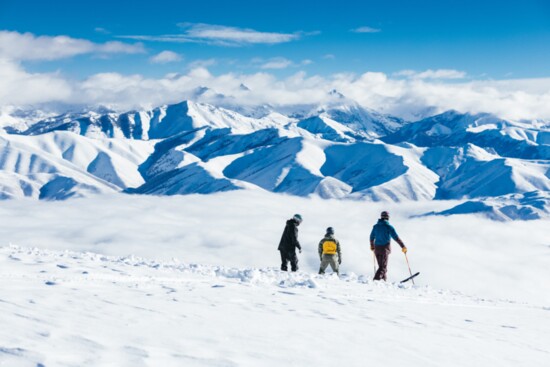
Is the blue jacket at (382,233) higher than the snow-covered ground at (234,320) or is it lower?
higher

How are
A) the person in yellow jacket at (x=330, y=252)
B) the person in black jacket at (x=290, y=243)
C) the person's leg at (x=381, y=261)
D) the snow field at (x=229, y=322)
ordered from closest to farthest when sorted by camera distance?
the snow field at (x=229, y=322)
the person's leg at (x=381, y=261)
the person in black jacket at (x=290, y=243)
the person in yellow jacket at (x=330, y=252)

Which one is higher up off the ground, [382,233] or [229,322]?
[382,233]

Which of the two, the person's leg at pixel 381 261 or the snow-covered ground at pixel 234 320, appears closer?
the snow-covered ground at pixel 234 320

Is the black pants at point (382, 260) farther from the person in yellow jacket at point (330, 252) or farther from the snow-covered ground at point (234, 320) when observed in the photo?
the person in yellow jacket at point (330, 252)

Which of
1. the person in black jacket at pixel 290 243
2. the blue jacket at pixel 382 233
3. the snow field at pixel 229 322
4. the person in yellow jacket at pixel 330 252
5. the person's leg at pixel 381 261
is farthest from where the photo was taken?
the person in yellow jacket at pixel 330 252

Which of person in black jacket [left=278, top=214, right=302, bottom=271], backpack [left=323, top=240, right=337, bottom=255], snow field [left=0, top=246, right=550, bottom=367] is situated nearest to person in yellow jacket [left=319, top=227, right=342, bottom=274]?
backpack [left=323, top=240, right=337, bottom=255]

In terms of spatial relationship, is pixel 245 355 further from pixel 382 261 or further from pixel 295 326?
pixel 382 261

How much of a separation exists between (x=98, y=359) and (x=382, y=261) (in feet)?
51.5

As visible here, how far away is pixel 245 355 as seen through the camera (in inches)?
286

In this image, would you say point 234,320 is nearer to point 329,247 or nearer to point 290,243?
point 290,243

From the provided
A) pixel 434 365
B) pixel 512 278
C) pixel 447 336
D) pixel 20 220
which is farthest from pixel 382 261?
pixel 512 278

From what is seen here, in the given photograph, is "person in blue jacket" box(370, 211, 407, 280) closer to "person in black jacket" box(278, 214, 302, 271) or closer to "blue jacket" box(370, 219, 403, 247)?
"blue jacket" box(370, 219, 403, 247)

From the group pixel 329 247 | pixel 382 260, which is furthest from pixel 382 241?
pixel 329 247

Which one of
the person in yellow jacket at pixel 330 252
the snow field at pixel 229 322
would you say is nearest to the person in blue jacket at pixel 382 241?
the person in yellow jacket at pixel 330 252
